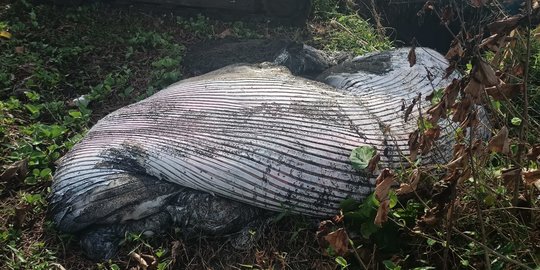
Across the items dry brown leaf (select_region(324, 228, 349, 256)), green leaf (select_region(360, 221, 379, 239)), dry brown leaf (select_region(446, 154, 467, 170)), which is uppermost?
dry brown leaf (select_region(446, 154, 467, 170))

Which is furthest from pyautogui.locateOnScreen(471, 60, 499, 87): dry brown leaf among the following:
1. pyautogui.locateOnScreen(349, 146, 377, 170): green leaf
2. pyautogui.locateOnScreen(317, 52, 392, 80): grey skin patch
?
pyautogui.locateOnScreen(317, 52, 392, 80): grey skin patch

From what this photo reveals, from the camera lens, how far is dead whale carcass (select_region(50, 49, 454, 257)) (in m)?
2.87

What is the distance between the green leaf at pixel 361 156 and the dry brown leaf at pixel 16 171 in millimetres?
1988

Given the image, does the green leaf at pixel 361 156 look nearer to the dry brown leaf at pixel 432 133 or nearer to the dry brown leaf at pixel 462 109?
the dry brown leaf at pixel 432 133

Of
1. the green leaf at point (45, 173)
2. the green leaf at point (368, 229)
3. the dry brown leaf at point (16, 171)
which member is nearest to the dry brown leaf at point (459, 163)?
the green leaf at point (368, 229)

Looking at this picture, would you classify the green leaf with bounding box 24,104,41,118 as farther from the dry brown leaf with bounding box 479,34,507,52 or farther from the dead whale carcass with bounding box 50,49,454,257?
the dry brown leaf with bounding box 479,34,507,52

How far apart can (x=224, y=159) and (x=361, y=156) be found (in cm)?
70

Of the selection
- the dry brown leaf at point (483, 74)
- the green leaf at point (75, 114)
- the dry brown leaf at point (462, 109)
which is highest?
the dry brown leaf at point (483, 74)

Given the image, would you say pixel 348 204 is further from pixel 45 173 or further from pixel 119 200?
pixel 45 173

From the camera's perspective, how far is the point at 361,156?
2.74 m

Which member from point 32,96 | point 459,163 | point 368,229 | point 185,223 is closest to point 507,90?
point 459,163

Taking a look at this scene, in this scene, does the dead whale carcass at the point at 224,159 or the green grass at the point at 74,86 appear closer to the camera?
the dead whale carcass at the point at 224,159

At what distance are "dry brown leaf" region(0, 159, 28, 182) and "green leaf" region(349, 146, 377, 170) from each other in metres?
1.99

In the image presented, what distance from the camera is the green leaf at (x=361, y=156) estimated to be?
8.87 feet
